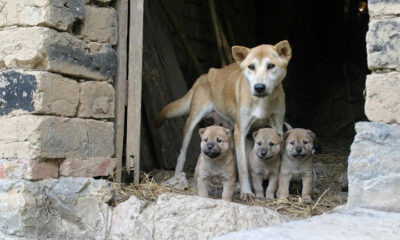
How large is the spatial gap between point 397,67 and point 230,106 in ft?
9.66

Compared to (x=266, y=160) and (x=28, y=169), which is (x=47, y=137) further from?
(x=266, y=160)

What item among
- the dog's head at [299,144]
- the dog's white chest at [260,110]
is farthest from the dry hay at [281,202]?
the dog's white chest at [260,110]

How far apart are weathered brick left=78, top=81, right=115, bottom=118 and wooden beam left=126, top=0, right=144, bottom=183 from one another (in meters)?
0.26

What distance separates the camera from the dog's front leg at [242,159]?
575 centimetres

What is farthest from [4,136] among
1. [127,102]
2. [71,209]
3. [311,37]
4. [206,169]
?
[311,37]

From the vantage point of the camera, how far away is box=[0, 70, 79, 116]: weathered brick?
15.5 feet

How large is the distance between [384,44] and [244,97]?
2.41 meters

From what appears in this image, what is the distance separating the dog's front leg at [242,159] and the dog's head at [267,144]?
0.19 meters

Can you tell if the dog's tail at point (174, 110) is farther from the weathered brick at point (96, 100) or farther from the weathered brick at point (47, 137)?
the weathered brick at point (47, 137)

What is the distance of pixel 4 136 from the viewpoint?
16.0 feet

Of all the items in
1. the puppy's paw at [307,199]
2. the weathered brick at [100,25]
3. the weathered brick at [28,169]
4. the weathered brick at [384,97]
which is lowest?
the puppy's paw at [307,199]

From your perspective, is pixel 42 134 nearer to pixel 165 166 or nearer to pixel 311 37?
pixel 165 166

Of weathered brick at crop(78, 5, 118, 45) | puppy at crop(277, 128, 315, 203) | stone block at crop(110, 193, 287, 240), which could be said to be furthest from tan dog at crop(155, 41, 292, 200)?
weathered brick at crop(78, 5, 118, 45)

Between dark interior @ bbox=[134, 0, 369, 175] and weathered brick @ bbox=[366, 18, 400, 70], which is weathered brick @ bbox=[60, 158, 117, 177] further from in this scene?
dark interior @ bbox=[134, 0, 369, 175]
